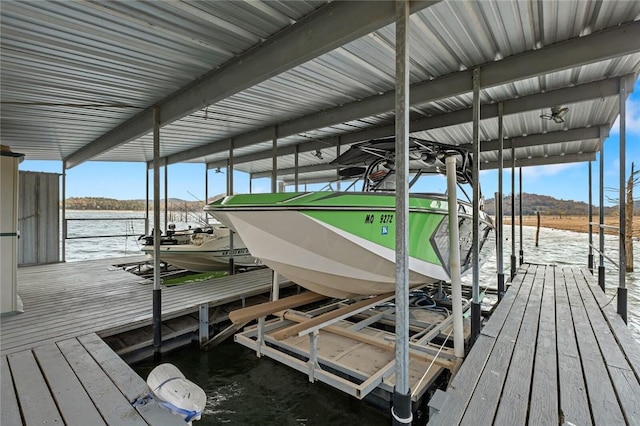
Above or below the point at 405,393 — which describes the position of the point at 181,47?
above

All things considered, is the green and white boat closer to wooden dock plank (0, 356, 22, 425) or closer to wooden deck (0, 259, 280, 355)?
wooden deck (0, 259, 280, 355)

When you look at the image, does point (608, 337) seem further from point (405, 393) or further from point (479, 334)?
point (405, 393)

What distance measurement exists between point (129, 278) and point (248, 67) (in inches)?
212

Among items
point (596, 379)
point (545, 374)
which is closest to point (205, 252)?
point (545, 374)

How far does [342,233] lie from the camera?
9.95 feet

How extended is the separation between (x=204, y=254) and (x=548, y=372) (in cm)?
662

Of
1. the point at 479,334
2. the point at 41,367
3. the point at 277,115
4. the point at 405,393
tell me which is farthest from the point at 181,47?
the point at 479,334

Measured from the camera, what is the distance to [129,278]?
21.1 feet

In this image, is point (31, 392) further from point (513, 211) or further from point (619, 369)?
point (513, 211)

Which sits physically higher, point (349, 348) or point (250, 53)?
point (250, 53)

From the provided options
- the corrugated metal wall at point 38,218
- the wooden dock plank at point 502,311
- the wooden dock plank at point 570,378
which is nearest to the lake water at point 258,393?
the wooden dock plank at point 502,311

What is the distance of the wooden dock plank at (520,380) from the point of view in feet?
6.70

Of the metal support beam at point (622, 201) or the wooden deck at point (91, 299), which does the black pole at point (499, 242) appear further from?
the wooden deck at point (91, 299)

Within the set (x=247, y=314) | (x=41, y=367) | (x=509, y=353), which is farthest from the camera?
(x=247, y=314)
